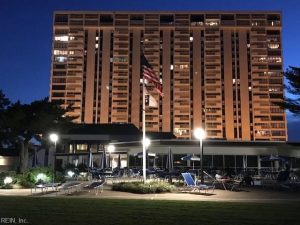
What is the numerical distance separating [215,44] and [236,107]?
67.8 ft

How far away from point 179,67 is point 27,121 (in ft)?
320

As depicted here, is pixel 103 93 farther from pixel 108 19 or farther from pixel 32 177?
pixel 32 177

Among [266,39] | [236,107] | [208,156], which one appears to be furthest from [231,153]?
[266,39]

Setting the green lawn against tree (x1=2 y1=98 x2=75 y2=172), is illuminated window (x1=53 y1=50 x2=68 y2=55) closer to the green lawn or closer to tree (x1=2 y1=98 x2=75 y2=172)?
tree (x1=2 y1=98 x2=75 y2=172)

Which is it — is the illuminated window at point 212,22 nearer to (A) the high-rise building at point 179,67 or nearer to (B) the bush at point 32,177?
(A) the high-rise building at point 179,67

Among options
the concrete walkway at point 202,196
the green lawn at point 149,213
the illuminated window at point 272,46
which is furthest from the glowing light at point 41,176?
the illuminated window at point 272,46

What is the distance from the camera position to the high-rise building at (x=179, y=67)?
12319 cm

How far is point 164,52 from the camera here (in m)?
128

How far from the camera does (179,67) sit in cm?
12706

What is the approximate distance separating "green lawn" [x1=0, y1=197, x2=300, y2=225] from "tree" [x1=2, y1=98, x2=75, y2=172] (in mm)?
17803

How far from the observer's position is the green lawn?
1059 centimetres

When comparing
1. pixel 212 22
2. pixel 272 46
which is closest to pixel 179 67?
pixel 212 22

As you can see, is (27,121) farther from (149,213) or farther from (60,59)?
(60,59)

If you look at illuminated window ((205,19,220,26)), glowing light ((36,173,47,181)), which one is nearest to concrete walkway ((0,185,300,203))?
glowing light ((36,173,47,181))
